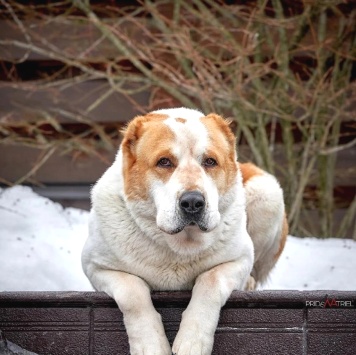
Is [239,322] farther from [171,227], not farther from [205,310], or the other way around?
[171,227]

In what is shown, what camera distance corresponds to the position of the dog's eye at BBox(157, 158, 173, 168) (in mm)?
3514

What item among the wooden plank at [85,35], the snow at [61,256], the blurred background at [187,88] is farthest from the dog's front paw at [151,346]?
the wooden plank at [85,35]

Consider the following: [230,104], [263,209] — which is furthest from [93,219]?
[230,104]

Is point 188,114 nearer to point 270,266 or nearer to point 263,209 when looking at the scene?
point 263,209

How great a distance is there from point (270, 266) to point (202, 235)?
1204mm

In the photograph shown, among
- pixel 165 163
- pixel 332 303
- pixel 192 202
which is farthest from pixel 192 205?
pixel 332 303

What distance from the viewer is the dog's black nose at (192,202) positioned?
329 centimetres

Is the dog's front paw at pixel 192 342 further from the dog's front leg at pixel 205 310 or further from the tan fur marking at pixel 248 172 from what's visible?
the tan fur marking at pixel 248 172

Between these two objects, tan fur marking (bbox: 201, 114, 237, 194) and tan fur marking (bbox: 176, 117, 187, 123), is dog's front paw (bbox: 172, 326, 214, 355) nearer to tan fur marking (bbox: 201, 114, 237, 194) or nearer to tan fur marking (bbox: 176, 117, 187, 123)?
tan fur marking (bbox: 201, 114, 237, 194)

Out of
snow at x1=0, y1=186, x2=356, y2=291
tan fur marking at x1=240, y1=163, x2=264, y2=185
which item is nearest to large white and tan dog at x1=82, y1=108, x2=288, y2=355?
tan fur marking at x1=240, y1=163, x2=264, y2=185

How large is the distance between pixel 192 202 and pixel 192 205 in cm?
1

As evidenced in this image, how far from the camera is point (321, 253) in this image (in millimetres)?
5398

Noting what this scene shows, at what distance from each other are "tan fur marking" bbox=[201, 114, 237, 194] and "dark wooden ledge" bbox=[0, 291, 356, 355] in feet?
1.62

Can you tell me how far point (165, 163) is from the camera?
352cm
